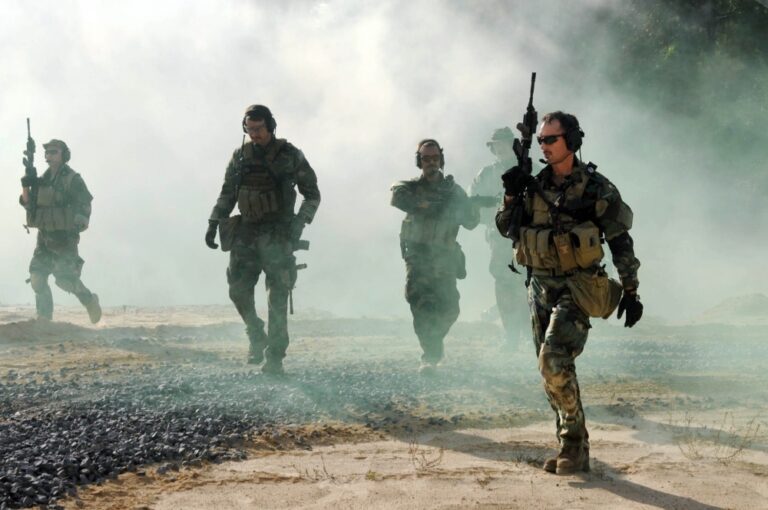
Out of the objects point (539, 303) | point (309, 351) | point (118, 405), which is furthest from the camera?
point (309, 351)

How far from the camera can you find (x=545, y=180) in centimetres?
552

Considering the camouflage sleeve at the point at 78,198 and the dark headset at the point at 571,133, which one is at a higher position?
the camouflage sleeve at the point at 78,198

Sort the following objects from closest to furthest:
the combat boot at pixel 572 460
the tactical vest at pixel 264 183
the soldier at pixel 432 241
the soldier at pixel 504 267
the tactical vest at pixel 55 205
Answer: the combat boot at pixel 572 460 < the tactical vest at pixel 264 183 < the soldier at pixel 432 241 < the soldier at pixel 504 267 < the tactical vest at pixel 55 205

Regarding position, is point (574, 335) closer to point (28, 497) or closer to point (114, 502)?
point (114, 502)

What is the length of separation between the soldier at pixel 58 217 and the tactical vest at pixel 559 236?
387 inches

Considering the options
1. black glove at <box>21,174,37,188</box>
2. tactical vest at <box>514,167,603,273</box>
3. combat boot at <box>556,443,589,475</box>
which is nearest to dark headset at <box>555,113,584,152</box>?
tactical vest at <box>514,167,603,273</box>

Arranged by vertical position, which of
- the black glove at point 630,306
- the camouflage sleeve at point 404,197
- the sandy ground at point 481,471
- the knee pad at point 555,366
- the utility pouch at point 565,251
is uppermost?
the camouflage sleeve at point 404,197

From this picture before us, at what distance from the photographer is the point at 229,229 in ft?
28.9

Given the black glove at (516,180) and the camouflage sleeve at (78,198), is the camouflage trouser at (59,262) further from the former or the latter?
the black glove at (516,180)

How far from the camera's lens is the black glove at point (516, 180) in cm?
547

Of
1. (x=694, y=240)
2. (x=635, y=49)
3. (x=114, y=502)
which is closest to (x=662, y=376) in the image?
(x=114, y=502)

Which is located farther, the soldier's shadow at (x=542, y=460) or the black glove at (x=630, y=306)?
the black glove at (x=630, y=306)

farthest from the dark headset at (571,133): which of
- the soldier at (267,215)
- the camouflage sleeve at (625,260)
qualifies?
the soldier at (267,215)

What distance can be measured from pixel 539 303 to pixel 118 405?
375 cm
